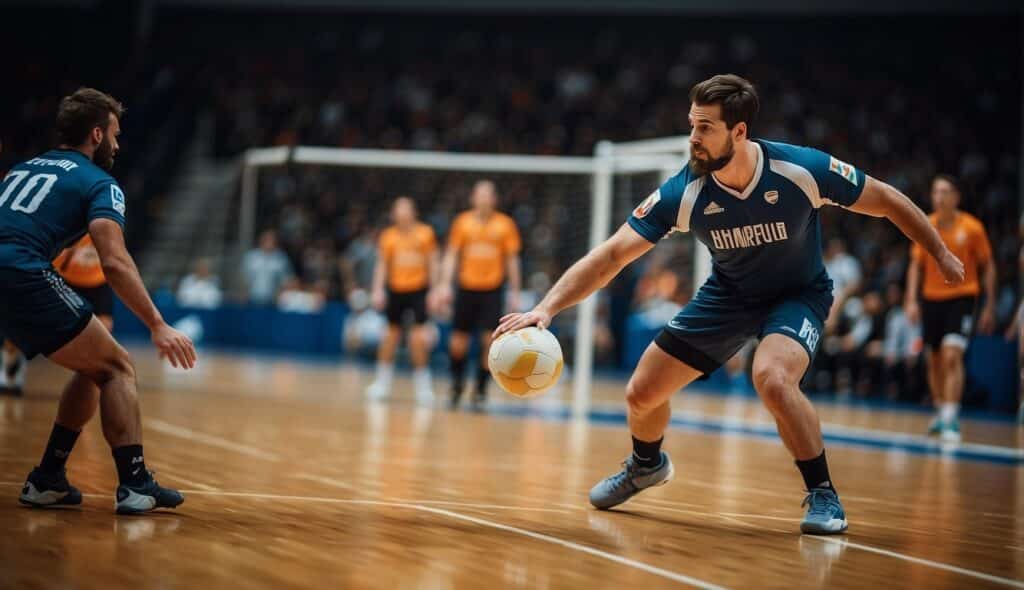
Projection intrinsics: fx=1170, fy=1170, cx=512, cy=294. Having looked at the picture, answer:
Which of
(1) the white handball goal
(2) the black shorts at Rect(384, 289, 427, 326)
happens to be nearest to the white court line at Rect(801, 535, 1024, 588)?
(1) the white handball goal

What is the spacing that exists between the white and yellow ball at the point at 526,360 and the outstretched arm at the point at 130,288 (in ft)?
4.48

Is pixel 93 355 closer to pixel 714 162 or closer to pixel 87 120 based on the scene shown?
pixel 87 120

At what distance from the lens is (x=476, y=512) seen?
18.3ft

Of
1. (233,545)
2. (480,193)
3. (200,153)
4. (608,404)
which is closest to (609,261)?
(233,545)

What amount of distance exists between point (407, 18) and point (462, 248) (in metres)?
19.1

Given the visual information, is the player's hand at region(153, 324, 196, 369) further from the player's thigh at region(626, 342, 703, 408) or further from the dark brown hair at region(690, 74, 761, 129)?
the dark brown hair at region(690, 74, 761, 129)

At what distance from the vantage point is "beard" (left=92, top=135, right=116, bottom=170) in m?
5.12

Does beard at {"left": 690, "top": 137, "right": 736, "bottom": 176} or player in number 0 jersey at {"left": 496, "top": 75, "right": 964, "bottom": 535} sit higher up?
beard at {"left": 690, "top": 137, "right": 736, "bottom": 176}

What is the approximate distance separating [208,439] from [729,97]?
4.77 meters

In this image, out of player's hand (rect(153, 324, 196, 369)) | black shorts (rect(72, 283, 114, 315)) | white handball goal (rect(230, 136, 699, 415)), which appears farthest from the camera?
white handball goal (rect(230, 136, 699, 415))

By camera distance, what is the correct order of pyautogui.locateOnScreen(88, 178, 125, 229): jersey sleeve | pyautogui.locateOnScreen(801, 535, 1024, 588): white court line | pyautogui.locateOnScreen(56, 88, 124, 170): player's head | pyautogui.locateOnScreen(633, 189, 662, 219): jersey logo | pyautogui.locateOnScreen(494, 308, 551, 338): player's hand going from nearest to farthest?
pyautogui.locateOnScreen(801, 535, 1024, 588): white court line, pyautogui.locateOnScreen(88, 178, 125, 229): jersey sleeve, pyautogui.locateOnScreen(56, 88, 124, 170): player's head, pyautogui.locateOnScreen(494, 308, 551, 338): player's hand, pyautogui.locateOnScreen(633, 189, 662, 219): jersey logo

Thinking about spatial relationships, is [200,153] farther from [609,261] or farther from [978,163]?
[609,261]

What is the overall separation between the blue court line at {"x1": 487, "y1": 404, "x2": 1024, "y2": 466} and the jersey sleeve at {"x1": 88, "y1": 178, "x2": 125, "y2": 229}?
730cm

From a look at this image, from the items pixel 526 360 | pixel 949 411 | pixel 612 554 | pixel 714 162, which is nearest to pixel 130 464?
pixel 526 360
